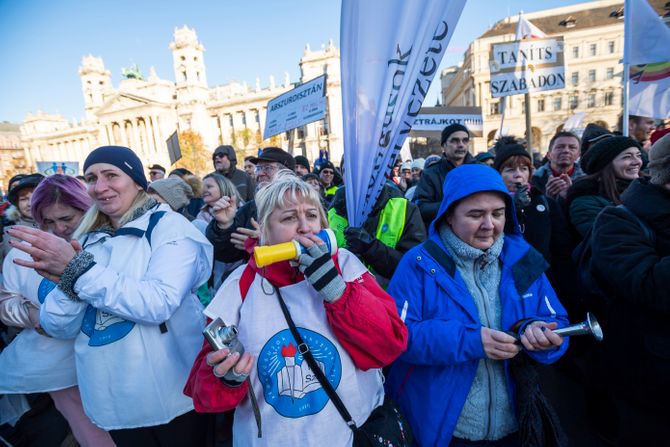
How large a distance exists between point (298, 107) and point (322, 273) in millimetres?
5777

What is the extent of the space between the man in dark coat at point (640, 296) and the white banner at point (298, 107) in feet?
→ 16.1

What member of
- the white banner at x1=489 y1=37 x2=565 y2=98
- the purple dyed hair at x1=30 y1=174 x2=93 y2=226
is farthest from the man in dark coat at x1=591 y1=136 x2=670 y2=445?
the white banner at x1=489 y1=37 x2=565 y2=98

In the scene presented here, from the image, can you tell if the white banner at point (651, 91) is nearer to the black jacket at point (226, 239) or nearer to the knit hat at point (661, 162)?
the knit hat at point (661, 162)

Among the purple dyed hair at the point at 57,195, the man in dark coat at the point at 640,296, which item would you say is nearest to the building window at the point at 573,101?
the man in dark coat at the point at 640,296

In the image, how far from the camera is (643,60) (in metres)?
4.31

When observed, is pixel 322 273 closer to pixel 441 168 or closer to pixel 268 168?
pixel 268 168

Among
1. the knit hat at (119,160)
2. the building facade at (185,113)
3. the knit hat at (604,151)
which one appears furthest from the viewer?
the building facade at (185,113)

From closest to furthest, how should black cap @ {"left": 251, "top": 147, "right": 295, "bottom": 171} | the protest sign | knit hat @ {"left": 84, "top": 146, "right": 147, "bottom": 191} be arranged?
knit hat @ {"left": 84, "top": 146, "right": 147, "bottom": 191} < black cap @ {"left": 251, "top": 147, "right": 295, "bottom": 171} < the protest sign

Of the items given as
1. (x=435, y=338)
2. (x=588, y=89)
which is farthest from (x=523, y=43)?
(x=588, y=89)

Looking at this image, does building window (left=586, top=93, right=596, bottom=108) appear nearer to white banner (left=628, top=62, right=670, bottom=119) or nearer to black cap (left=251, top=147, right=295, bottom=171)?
white banner (left=628, top=62, right=670, bottom=119)

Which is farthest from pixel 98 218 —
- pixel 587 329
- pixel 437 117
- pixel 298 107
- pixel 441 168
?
pixel 437 117

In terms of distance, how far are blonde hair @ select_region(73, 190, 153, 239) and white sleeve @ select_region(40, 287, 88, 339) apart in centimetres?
44

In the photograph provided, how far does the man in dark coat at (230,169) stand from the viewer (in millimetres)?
6230

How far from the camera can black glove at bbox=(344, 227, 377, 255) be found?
2.26 m
